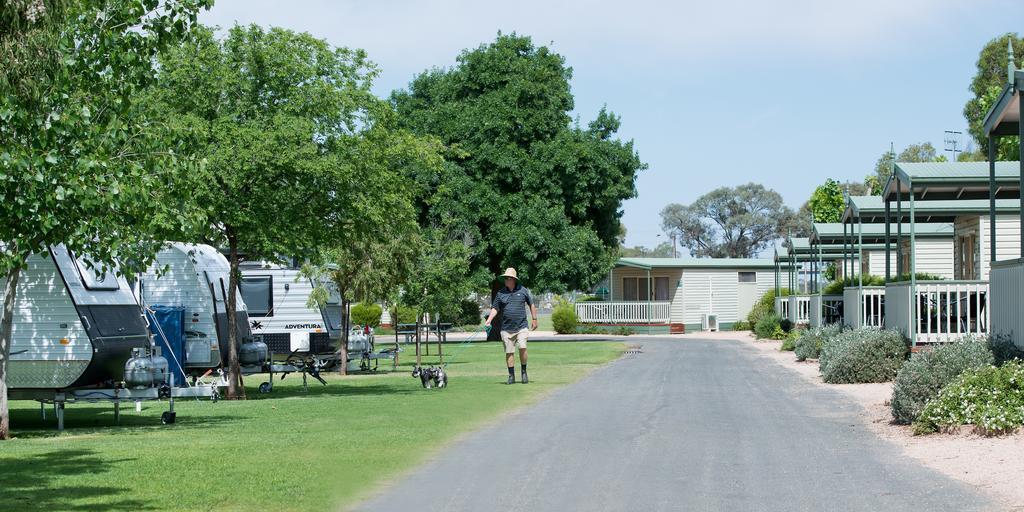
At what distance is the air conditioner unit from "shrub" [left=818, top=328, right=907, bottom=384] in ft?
Answer: 126

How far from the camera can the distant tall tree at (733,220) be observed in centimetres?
11025

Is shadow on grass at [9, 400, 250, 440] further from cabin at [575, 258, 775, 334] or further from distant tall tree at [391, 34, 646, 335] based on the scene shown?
cabin at [575, 258, 775, 334]

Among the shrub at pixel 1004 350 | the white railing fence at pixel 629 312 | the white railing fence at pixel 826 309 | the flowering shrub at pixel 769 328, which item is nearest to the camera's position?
the shrub at pixel 1004 350

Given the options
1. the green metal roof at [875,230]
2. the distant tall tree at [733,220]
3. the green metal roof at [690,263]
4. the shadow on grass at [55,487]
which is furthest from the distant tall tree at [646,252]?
the shadow on grass at [55,487]

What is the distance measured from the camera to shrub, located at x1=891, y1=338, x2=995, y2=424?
12.9 meters

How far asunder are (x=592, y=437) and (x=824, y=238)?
23.5 m

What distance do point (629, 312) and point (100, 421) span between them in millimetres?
43655

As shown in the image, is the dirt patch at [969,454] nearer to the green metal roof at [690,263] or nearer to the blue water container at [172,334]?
the blue water container at [172,334]

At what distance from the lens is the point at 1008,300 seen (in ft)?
46.9

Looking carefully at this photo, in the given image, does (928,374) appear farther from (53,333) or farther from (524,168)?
(524,168)

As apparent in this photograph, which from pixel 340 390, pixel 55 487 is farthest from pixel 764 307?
pixel 55 487

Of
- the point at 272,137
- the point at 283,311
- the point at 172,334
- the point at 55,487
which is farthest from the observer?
the point at 283,311

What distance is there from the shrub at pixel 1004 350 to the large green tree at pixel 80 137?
9370 millimetres

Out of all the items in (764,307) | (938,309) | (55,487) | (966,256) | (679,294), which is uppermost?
(966,256)
